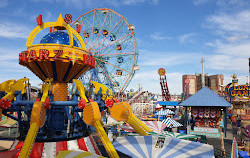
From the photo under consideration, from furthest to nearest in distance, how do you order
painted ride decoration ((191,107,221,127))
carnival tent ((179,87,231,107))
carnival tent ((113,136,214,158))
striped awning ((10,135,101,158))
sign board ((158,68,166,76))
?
Result: sign board ((158,68,166,76)) < painted ride decoration ((191,107,221,127)) < carnival tent ((179,87,231,107)) < striped awning ((10,135,101,158)) < carnival tent ((113,136,214,158))

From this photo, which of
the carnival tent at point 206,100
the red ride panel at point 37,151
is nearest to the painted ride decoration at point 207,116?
the carnival tent at point 206,100

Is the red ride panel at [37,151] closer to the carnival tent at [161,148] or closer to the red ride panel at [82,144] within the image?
the red ride panel at [82,144]

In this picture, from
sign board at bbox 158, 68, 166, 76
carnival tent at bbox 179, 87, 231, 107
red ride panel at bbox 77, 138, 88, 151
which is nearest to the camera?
red ride panel at bbox 77, 138, 88, 151

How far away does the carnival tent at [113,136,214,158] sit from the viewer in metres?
7.97

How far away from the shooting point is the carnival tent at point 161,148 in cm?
797

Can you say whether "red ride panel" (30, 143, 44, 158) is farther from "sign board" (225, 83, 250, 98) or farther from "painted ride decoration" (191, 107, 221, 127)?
"sign board" (225, 83, 250, 98)

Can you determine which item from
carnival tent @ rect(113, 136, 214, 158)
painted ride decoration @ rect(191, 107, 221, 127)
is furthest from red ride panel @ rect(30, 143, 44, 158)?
painted ride decoration @ rect(191, 107, 221, 127)

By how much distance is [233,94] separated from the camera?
30297mm

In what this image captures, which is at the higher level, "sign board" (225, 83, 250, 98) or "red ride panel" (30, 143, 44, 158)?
"sign board" (225, 83, 250, 98)

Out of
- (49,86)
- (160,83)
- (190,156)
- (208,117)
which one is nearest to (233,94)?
(208,117)

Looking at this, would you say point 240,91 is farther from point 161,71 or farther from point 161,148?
point 161,148

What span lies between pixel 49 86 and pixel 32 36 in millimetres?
3477

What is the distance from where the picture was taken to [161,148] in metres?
8.52

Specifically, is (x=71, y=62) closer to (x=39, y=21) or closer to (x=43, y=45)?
(x=43, y=45)
